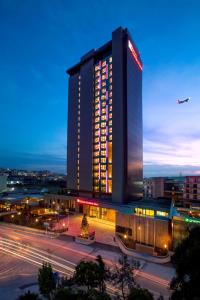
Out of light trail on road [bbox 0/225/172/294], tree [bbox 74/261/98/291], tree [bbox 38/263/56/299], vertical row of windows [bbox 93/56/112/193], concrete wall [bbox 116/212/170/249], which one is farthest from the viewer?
vertical row of windows [bbox 93/56/112/193]

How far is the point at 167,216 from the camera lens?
48188 mm

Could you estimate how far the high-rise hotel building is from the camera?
74.7m

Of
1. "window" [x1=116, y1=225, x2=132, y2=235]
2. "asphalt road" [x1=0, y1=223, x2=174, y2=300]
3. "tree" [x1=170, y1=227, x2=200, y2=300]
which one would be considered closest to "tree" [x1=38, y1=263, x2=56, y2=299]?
"tree" [x1=170, y1=227, x2=200, y2=300]

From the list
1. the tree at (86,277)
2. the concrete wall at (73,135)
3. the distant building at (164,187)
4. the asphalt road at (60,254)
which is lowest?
the asphalt road at (60,254)

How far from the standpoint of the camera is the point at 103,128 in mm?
80625

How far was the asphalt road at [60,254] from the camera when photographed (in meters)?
33.7

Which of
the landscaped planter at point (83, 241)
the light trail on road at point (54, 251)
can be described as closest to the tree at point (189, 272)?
the light trail on road at point (54, 251)

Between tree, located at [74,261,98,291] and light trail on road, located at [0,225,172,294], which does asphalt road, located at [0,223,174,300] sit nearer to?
light trail on road, located at [0,225,172,294]

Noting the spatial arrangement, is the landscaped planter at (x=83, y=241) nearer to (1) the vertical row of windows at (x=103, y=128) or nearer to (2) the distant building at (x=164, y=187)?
(1) the vertical row of windows at (x=103, y=128)

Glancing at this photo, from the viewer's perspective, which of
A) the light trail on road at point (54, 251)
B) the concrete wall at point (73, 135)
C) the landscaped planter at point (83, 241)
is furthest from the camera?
the concrete wall at point (73, 135)

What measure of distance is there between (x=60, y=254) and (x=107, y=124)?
4844 cm

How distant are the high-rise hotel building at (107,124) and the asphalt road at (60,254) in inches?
1122

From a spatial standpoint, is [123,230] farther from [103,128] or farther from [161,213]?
[103,128]

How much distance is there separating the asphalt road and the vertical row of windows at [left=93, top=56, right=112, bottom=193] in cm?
3088
